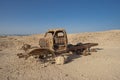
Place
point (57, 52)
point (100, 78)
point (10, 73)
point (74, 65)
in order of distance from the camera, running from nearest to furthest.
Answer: point (100, 78), point (10, 73), point (74, 65), point (57, 52)

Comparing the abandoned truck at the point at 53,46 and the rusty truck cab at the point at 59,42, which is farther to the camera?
the rusty truck cab at the point at 59,42

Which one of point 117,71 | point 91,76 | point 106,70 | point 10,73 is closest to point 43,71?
point 10,73

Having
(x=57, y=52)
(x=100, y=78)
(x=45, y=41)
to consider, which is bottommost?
(x=100, y=78)

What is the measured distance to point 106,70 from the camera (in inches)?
326

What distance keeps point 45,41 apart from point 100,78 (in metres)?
5.07

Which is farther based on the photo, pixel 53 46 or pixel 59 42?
pixel 59 42

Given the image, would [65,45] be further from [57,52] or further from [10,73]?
[10,73]

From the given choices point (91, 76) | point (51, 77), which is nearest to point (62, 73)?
point (51, 77)

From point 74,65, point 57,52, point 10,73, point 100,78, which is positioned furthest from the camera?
point 57,52

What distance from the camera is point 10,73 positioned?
787 centimetres

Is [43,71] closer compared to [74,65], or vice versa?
[43,71]

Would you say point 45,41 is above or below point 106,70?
above

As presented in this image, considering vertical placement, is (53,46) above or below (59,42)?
below

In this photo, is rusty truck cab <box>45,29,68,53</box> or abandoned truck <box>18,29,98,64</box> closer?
abandoned truck <box>18,29,98,64</box>
